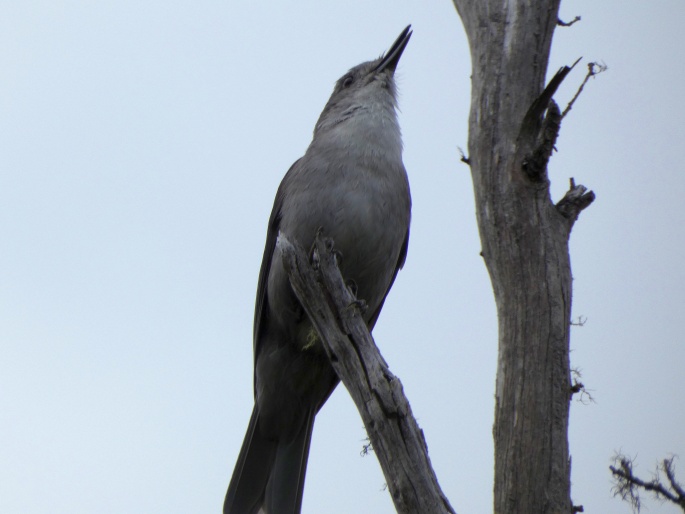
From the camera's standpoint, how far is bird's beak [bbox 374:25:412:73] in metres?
6.83

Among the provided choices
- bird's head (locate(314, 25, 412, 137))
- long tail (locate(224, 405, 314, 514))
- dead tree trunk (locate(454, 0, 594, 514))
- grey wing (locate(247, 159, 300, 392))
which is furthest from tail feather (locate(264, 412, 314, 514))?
bird's head (locate(314, 25, 412, 137))

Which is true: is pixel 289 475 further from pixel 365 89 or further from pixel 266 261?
pixel 365 89

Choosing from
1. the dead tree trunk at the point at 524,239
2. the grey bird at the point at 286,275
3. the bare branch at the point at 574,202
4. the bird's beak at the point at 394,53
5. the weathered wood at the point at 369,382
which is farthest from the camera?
the bird's beak at the point at 394,53

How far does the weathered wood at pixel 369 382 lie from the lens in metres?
3.64

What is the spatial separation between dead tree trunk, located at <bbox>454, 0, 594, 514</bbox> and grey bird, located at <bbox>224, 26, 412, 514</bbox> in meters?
1.05

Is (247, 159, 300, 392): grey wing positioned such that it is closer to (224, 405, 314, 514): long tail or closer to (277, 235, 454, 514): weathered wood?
(224, 405, 314, 514): long tail

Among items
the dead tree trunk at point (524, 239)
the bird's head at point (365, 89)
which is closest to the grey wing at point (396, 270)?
the bird's head at point (365, 89)

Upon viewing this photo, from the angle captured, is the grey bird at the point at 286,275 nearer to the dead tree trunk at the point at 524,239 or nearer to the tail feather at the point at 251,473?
the tail feather at the point at 251,473

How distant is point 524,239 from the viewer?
4340 mm

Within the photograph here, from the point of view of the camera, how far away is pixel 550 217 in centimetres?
439

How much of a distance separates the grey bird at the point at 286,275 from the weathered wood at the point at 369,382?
0.82 metres

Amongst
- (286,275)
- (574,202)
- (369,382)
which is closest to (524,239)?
(574,202)

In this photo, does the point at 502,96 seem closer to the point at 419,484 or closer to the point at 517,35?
the point at 517,35

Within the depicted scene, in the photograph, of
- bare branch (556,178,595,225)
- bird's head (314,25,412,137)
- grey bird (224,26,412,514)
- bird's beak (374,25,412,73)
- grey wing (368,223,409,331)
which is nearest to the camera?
bare branch (556,178,595,225)
